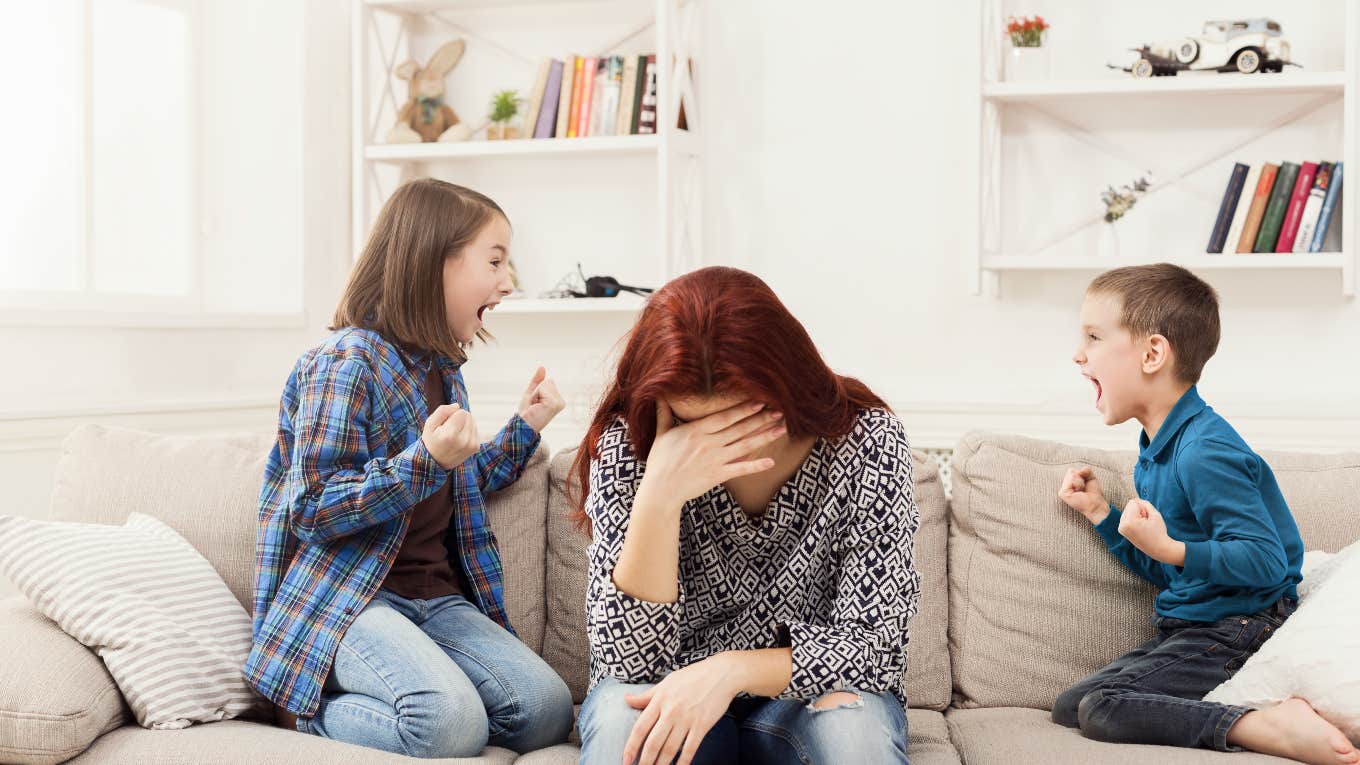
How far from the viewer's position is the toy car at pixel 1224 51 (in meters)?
2.95

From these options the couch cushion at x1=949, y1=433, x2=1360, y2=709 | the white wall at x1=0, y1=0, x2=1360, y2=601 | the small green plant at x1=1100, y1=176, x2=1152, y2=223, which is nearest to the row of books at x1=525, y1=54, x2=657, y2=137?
the white wall at x1=0, y1=0, x2=1360, y2=601

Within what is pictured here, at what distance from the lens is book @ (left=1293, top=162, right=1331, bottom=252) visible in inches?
116

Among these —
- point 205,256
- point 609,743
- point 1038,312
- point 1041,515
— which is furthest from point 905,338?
point 609,743

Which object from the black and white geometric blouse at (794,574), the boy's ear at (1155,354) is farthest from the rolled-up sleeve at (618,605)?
the boy's ear at (1155,354)

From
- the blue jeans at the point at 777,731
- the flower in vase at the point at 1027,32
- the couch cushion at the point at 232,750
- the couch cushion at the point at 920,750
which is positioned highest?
the flower in vase at the point at 1027,32

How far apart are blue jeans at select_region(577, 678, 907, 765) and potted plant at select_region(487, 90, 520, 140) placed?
2289 millimetres

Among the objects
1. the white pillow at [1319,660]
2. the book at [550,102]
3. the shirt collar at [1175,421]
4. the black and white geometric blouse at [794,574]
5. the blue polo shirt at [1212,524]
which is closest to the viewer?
the black and white geometric blouse at [794,574]

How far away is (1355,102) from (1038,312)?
0.88 meters

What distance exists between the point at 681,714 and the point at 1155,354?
0.99 metres

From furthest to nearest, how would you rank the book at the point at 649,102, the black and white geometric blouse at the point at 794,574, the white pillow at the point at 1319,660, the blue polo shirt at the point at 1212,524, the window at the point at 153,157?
the book at the point at 649,102, the window at the point at 153,157, the blue polo shirt at the point at 1212,524, the white pillow at the point at 1319,660, the black and white geometric blouse at the point at 794,574

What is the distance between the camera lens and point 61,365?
2936mm

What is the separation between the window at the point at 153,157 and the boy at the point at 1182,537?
234 centimetres

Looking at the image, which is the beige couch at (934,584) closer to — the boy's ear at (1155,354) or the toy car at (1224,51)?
the boy's ear at (1155,354)

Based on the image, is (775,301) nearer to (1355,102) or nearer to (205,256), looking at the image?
(1355,102)
